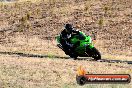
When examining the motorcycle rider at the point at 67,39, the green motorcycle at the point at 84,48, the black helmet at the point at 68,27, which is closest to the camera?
the black helmet at the point at 68,27

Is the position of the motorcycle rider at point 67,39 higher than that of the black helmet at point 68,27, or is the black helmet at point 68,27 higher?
the black helmet at point 68,27

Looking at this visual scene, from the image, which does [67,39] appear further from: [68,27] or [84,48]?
[84,48]

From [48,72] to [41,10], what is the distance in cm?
2641

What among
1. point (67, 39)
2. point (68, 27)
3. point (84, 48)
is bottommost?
point (84, 48)

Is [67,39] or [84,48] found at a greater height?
[67,39]

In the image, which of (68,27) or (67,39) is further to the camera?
(67,39)

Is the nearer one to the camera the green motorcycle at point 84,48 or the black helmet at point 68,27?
the black helmet at point 68,27

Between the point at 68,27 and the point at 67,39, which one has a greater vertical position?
the point at 68,27

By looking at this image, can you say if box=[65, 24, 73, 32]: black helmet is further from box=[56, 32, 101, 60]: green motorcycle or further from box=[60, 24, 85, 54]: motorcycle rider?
box=[56, 32, 101, 60]: green motorcycle

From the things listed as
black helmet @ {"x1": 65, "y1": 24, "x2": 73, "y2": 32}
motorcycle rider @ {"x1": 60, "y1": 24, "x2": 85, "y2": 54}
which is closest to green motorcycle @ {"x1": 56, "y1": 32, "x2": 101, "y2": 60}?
motorcycle rider @ {"x1": 60, "y1": 24, "x2": 85, "y2": 54}

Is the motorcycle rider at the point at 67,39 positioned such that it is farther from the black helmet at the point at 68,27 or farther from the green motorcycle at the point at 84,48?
the green motorcycle at the point at 84,48

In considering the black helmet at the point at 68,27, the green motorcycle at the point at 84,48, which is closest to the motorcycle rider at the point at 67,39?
the black helmet at the point at 68,27

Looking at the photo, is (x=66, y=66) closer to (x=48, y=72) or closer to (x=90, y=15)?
(x=48, y=72)

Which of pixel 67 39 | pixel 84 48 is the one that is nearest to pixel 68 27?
pixel 67 39
